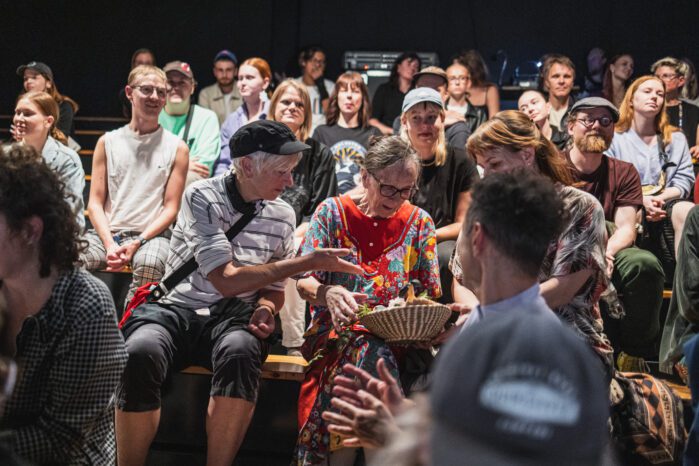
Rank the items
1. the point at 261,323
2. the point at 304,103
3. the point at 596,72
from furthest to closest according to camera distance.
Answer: the point at 596,72, the point at 304,103, the point at 261,323

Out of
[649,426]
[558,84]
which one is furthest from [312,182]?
[558,84]

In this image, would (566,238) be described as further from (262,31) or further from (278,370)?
(262,31)

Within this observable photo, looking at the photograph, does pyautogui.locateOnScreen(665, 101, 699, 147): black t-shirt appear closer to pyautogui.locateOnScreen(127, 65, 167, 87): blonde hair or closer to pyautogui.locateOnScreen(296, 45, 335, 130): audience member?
pyautogui.locateOnScreen(296, 45, 335, 130): audience member

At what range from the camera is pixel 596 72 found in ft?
23.0

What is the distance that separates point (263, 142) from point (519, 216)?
1.46 metres

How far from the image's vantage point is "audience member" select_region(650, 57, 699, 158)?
520 cm

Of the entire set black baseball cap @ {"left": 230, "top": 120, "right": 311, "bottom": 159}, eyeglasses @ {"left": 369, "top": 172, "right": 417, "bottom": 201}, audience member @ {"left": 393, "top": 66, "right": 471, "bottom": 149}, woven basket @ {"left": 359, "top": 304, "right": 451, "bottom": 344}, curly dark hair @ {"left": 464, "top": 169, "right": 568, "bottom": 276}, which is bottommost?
woven basket @ {"left": 359, "top": 304, "right": 451, "bottom": 344}

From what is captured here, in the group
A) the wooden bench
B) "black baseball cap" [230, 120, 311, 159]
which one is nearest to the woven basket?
the wooden bench

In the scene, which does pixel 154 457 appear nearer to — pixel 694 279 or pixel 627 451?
pixel 627 451

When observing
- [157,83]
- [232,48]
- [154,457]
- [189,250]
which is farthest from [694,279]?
[232,48]

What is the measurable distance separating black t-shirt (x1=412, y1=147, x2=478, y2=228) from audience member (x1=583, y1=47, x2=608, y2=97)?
139 inches

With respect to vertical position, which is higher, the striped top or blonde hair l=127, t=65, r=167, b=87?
blonde hair l=127, t=65, r=167, b=87

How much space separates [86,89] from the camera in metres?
8.36

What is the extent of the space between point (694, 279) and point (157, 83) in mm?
2618
